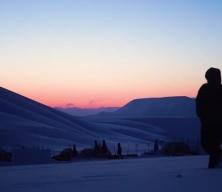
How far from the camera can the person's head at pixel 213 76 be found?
7191 mm

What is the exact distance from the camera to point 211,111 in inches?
284

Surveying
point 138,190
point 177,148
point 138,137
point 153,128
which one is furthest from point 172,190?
point 153,128

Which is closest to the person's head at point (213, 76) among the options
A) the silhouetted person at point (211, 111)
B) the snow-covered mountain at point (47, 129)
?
the silhouetted person at point (211, 111)

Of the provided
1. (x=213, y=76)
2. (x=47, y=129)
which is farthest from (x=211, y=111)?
(x=47, y=129)

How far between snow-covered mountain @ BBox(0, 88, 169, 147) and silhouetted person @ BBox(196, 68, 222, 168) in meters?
62.8

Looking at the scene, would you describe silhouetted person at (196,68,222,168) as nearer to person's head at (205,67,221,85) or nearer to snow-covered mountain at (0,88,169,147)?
person's head at (205,67,221,85)

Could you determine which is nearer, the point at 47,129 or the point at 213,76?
the point at 213,76

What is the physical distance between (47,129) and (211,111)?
80005mm

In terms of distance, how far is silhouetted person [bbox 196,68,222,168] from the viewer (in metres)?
7.19

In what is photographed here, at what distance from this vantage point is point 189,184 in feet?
16.3

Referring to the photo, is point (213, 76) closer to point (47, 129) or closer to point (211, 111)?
point (211, 111)

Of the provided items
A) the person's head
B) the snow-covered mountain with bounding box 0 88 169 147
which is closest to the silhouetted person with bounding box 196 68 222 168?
the person's head

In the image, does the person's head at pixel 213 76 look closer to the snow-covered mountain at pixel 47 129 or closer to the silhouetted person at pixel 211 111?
the silhouetted person at pixel 211 111

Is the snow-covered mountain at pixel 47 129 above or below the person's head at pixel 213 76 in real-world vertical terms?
above
